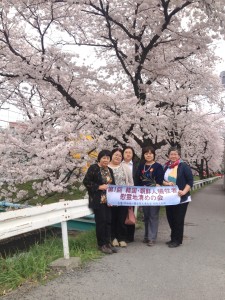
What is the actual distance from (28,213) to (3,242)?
922 cm

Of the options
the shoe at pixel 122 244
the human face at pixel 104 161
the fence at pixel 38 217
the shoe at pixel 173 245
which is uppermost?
the human face at pixel 104 161

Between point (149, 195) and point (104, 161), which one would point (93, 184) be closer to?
point (104, 161)

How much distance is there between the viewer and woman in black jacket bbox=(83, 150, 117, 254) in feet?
18.0

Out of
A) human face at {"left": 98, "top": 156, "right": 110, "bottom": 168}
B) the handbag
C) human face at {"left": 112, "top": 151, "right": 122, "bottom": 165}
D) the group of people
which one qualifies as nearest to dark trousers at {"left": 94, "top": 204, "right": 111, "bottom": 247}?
the group of people

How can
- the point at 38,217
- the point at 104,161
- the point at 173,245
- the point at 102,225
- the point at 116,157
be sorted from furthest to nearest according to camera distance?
the point at 173,245
the point at 116,157
the point at 104,161
the point at 102,225
the point at 38,217

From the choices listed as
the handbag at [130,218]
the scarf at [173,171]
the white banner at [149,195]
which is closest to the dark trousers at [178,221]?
the white banner at [149,195]

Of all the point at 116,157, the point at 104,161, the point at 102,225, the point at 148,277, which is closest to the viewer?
the point at 148,277

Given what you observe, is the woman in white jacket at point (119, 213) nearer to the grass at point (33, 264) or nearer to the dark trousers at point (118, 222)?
the dark trousers at point (118, 222)

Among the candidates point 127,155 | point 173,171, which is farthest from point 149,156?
point 173,171

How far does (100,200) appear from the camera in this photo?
5531 millimetres

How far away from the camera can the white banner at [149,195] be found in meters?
5.94

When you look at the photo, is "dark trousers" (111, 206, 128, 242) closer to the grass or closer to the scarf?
the grass

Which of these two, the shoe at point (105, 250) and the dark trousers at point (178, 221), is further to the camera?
the dark trousers at point (178, 221)

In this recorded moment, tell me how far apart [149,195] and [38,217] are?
2.33 metres
